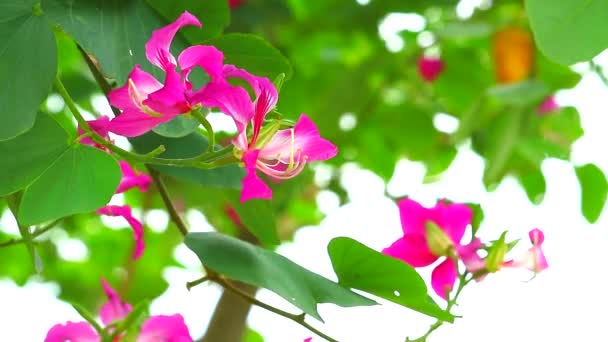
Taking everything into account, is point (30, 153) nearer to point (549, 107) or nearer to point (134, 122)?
point (134, 122)

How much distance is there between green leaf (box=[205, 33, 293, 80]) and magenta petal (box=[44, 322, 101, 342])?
16 cm

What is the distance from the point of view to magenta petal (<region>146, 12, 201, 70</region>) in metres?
0.37

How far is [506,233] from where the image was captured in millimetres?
499

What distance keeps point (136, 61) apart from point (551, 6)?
198 millimetres

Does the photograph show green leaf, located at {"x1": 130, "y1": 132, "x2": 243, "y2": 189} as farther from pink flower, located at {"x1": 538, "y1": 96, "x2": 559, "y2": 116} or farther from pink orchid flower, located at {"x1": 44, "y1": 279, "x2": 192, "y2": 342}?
pink flower, located at {"x1": 538, "y1": 96, "x2": 559, "y2": 116}

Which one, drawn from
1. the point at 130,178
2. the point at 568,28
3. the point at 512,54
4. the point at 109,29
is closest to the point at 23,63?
the point at 109,29

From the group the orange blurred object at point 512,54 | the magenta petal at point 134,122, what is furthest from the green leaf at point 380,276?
the orange blurred object at point 512,54

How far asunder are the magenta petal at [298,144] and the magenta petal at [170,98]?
0.16 ft

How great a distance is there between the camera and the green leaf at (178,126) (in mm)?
401

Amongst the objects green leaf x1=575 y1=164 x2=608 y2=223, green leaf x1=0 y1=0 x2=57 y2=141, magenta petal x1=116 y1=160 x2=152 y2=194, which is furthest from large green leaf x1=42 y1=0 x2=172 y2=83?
green leaf x1=575 y1=164 x2=608 y2=223

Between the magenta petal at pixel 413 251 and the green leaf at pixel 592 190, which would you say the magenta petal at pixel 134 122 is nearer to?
the magenta petal at pixel 413 251

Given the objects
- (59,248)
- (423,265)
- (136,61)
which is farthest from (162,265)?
(136,61)

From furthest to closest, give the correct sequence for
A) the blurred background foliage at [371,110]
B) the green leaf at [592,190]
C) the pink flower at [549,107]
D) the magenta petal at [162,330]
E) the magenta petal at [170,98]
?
the pink flower at [549,107] → the blurred background foliage at [371,110] → the green leaf at [592,190] → the magenta petal at [162,330] → the magenta petal at [170,98]

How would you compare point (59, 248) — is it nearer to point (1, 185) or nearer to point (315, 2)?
point (315, 2)
